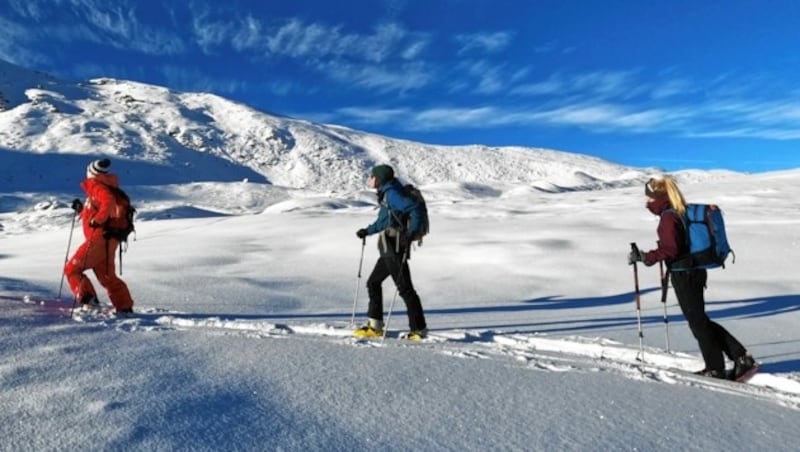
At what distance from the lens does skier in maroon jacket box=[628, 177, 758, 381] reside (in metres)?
4.63

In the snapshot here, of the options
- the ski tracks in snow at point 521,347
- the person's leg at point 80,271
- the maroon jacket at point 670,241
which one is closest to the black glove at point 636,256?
the maroon jacket at point 670,241

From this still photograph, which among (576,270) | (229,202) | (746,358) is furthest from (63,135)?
(746,358)

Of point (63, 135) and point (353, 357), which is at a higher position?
point (63, 135)

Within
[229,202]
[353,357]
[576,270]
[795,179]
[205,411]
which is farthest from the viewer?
[229,202]

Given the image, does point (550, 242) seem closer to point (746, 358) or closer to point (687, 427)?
point (746, 358)

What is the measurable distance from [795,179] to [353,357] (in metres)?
35.6

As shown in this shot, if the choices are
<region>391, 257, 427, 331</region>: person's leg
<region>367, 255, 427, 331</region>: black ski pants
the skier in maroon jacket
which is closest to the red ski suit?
<region>367, 255, 427, 331</region>: black ski pants

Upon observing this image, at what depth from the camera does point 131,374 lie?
346 cm

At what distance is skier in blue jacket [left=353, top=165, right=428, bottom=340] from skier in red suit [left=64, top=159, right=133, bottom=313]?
8.44 ft

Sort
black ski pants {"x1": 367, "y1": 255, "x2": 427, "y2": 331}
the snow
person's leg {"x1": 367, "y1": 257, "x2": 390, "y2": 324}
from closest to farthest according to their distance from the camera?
the snow, black ski pants {"x1": 367, "y1": 255, "x2": 427, "y2": 331}, person's leg {"x1": 367, "y1": 257, "x2": 390, "y2": 324}

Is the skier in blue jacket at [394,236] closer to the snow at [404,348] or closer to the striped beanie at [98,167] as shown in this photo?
the snow at [404,348]

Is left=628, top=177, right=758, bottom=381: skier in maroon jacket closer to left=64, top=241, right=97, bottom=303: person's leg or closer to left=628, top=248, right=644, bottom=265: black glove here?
left=628, top=248, right=644, bottom=265: black glove

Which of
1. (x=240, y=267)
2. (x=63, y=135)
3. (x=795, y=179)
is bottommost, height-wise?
(x=240, y=267)

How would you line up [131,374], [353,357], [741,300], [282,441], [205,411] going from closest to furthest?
[282,441]
[205,411]
[131,374]
[353,357]
[741,300]
